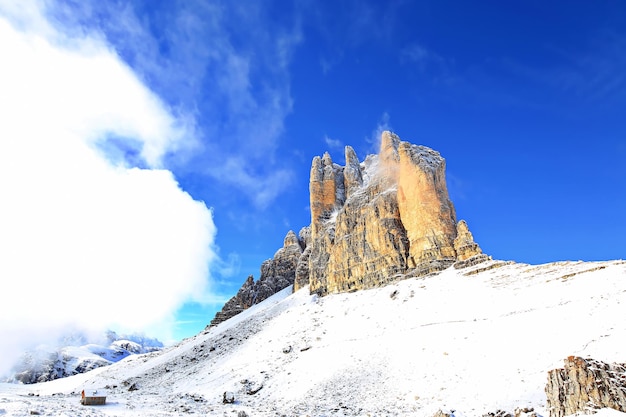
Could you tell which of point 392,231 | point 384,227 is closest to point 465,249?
point 392,231

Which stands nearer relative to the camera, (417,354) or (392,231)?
(417,354)

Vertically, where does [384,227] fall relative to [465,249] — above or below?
above

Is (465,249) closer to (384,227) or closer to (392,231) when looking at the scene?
(392,231)

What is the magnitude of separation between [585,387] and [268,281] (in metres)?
80.1

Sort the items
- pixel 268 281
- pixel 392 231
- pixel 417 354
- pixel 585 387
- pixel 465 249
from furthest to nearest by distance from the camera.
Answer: pixel 268 281
pixel 392 231
pixel 465 249
pixel 417 354
pixel 585 387

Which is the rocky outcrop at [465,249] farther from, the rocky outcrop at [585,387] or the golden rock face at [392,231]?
the rocky outcrop at [585,387]

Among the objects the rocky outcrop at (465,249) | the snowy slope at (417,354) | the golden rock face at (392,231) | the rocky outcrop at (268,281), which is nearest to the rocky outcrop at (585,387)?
the snowy slope at (417,354)

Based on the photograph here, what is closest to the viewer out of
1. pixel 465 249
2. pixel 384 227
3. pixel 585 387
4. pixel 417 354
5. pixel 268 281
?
pixel 585 387

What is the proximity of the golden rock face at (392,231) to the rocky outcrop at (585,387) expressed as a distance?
31816mm

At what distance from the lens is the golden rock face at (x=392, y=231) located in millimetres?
51000

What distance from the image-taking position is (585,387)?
13.1m

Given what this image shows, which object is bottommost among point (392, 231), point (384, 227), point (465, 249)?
point (465, 249)

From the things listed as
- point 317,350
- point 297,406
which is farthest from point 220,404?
point 317,350

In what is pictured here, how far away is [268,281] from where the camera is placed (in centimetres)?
8931
